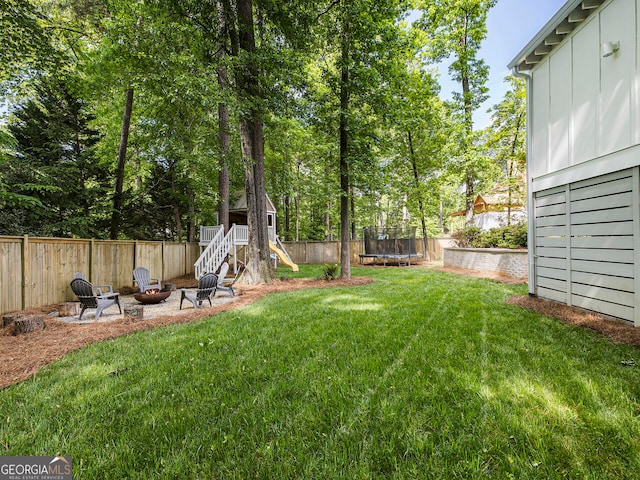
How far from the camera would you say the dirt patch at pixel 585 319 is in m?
3.56

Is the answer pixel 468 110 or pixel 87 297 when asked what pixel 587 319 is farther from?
pixel 468 110

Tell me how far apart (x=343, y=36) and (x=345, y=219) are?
569cm

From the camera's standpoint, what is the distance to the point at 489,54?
13.8 metres

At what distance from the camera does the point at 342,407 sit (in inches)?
84.7

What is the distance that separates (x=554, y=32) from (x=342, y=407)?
23.3 feet

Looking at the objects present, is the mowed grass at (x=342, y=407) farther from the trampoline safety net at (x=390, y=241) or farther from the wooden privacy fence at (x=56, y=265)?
the trampoline safety net at (x=390, y=241)

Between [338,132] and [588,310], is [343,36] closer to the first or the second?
[338,132]

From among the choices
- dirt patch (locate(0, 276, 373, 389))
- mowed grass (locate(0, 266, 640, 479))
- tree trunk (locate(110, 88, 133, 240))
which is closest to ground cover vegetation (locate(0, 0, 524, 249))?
tree trunk (locate(110, 88, 133, 240))

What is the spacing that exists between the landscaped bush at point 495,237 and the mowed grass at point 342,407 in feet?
21.9

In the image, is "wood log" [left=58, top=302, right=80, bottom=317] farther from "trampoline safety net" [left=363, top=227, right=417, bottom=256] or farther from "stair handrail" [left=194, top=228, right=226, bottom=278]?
"trampoline safety net" [left=363, top=227, right=417, bottom=256]

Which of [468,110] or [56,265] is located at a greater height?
[468,110]

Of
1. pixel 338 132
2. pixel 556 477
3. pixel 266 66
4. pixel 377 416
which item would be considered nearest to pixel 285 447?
pixel 377 416

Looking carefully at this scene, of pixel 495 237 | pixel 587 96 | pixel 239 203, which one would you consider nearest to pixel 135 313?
pixel 587 96

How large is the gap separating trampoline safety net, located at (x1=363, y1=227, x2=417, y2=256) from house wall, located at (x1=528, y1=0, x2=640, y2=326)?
996 cm
